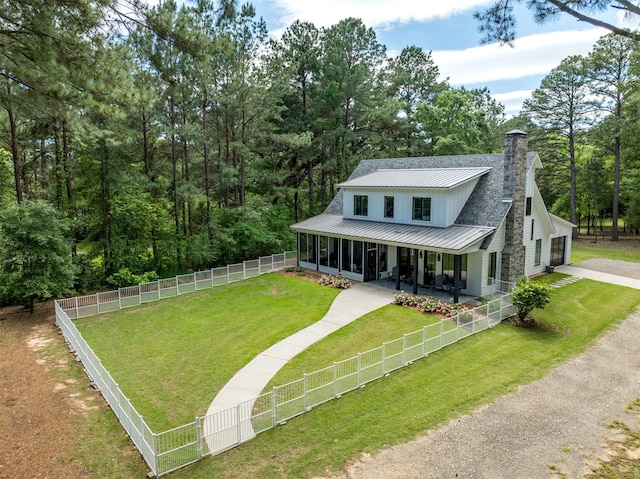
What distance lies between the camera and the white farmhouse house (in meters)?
19.0

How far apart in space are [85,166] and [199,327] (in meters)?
12.1

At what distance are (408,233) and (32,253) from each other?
16.9 m

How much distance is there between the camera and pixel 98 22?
348 inches

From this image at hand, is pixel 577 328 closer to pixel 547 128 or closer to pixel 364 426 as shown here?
pixel 364 426

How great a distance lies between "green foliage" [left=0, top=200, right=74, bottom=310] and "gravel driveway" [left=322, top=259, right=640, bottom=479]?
1627 cm

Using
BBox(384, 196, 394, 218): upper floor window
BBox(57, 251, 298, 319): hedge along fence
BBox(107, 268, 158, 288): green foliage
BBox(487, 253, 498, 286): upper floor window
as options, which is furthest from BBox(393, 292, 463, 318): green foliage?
BBox(107, 268, 158, 288): green foliage

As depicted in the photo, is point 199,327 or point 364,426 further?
point 199,327

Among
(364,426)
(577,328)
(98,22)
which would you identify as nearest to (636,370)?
(577,328)

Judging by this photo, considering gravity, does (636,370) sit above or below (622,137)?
below

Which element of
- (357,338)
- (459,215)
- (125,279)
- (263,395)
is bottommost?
(357,338)

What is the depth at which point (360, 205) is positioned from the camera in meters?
24.8

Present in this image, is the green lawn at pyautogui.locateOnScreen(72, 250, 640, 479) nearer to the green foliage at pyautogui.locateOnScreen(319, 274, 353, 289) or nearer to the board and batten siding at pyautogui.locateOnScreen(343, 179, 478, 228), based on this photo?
the green foliage at pyautogui.locateOnScreen(319, 274, 353, 289)

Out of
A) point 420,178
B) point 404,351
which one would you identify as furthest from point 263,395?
point 420,178

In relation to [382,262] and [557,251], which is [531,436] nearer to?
[382,262]
